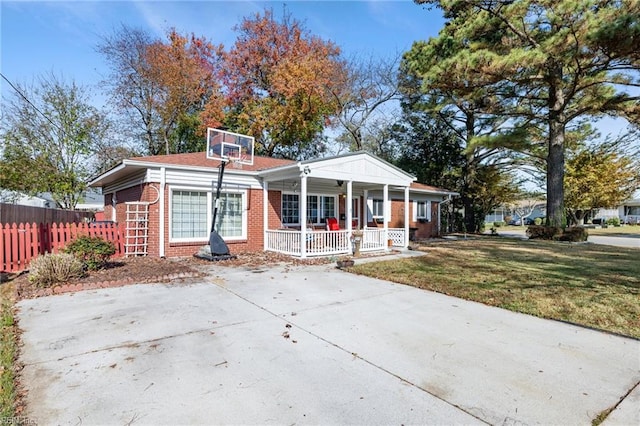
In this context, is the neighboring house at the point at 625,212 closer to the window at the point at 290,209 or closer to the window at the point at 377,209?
the window at the point at 377,209

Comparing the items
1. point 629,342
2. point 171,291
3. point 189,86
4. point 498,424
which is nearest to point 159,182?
point 171,291

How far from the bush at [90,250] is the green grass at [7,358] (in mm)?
1917

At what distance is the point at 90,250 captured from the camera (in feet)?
25.5

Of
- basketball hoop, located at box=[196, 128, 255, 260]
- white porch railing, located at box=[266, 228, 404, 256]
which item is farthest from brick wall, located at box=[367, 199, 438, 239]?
basketball hoop, located at box=[196, 128, 255, 260]

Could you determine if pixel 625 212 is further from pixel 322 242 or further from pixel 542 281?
pixel 322 242

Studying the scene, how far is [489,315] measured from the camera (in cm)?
507

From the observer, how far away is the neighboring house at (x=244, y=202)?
33.1 ft

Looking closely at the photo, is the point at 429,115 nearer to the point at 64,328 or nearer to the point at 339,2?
the point at 339,2

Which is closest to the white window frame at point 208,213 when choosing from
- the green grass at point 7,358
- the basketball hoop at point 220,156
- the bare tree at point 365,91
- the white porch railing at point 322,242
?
the basketball hoop at point 220,156

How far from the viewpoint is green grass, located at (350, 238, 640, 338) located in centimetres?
509

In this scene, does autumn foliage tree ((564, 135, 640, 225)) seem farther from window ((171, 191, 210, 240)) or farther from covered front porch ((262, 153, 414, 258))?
window ((171, 191, 210, 240))

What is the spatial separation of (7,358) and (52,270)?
12.6 feet

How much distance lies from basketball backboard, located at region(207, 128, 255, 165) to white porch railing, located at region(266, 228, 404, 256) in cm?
285

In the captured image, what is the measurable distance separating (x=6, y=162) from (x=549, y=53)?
95.6 ft
